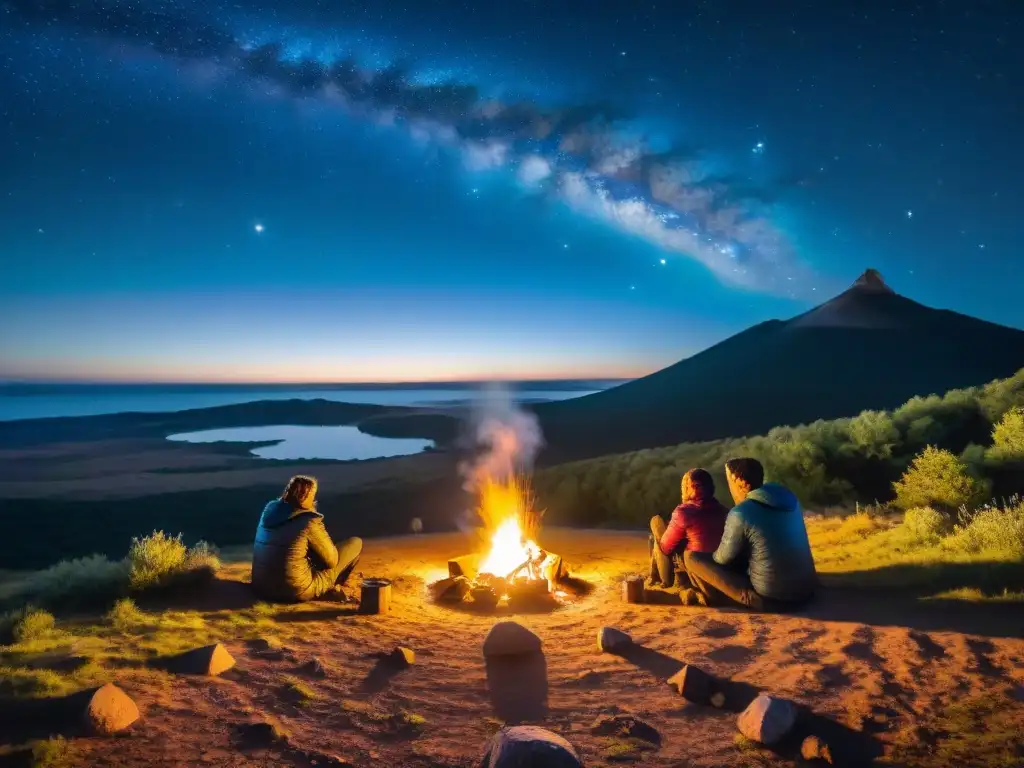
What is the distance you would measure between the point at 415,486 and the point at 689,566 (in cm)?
1998

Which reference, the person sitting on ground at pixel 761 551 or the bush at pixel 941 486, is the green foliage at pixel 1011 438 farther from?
the person sitting on ground at pixel 761 551

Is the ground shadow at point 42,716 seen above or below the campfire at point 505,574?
above

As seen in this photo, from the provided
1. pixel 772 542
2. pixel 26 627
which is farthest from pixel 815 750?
pixel 26 627

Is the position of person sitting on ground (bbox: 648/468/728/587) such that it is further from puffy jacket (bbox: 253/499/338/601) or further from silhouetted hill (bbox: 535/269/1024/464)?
silhouetted hill (bbox: 535/269/1024/464)

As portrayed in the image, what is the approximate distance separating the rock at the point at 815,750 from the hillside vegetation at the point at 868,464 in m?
9.10

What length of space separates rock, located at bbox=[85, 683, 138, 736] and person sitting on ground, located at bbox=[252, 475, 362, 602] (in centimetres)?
328

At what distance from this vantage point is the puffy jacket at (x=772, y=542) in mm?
6688

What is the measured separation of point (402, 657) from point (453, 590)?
123 inches

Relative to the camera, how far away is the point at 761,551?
684 cm

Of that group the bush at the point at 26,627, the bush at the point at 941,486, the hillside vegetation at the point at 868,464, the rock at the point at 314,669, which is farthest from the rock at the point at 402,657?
the hillside vegetation at the point at 868,464

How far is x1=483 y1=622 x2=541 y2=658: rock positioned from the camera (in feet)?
19.7

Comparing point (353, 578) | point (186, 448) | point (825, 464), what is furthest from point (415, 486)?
point (186, 448)

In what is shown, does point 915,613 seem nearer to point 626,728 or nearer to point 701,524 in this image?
point 701,524

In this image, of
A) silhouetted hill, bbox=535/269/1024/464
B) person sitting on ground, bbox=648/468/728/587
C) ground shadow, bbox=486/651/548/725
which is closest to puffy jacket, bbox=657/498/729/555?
person sitting on ground, bbox=648/468/728/587
